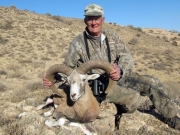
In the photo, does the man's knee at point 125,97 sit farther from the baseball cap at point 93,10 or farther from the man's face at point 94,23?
the baseball cap at point 93,10

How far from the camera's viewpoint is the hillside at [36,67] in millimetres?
6398

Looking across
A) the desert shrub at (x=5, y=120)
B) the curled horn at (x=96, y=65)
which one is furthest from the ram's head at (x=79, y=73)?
the desert shrub at (x=5, y=120)

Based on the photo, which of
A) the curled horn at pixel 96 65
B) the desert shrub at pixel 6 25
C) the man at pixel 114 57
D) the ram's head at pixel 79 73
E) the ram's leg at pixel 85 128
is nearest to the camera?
the ram's head at pixel 79 73

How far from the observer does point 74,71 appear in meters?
5.56

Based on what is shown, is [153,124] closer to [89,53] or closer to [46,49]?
[89,53]

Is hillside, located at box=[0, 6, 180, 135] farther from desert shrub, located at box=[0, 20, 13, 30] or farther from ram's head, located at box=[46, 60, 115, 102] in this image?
ram's head, located at box=[46, 60, 115, 102]

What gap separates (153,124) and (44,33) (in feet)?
91.5

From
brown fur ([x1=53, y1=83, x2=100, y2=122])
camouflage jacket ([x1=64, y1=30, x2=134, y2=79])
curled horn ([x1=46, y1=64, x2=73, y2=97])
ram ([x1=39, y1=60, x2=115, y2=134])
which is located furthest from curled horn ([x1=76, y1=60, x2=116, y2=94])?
camouflage jacket ([x1=64, y1=30, x2=134, y2=79])

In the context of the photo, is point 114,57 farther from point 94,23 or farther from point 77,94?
point 77,94

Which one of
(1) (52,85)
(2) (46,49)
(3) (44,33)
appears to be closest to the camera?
(1) (52,85)

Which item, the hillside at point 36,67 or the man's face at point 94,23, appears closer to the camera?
the man's face at point 94,23

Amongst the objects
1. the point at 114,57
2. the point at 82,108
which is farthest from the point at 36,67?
the point at 82,108

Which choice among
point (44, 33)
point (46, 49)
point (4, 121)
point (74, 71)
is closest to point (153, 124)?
point (74, 71)

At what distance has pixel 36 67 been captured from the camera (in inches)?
730
